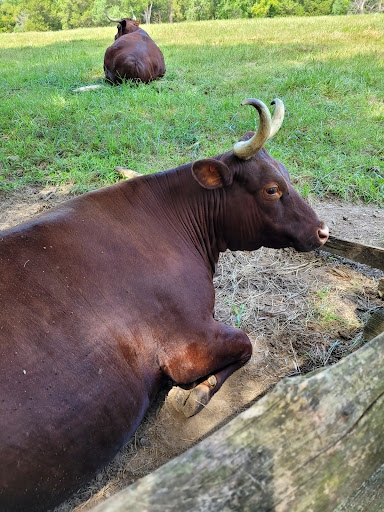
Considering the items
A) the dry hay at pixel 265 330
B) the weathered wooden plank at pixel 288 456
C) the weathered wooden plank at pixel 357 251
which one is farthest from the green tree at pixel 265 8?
the weathered wooden plank at pixel 288 456

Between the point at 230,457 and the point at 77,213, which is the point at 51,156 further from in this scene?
the point at 230,457

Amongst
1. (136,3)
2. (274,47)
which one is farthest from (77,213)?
(136,3)

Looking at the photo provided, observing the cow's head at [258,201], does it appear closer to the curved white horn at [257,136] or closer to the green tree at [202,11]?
the curved white horn at [257,136]

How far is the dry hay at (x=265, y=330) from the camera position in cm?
231

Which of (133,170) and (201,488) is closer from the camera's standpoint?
(201,488)

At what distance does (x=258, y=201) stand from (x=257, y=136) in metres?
0.45

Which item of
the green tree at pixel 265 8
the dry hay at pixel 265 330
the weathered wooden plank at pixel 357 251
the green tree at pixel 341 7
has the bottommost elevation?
the dry hay at pixel 265 330

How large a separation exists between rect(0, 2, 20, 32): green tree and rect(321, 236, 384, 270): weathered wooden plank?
204 feet

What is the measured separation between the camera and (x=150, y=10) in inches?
2352

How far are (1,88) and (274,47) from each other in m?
7.67

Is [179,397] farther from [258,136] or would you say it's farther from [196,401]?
[258,136]

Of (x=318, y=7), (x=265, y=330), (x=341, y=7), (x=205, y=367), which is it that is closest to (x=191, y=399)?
(x=205, y=367)

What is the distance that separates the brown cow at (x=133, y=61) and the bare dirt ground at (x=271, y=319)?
522 cm

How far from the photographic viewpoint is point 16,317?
6.43 feet
